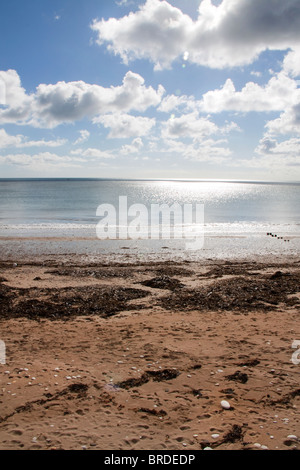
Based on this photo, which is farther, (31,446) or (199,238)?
(199,238)

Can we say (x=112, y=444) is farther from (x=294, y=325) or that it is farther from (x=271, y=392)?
(x=294, y=325)

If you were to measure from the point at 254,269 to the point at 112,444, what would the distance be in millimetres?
13745

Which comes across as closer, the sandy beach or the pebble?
the sandy beach

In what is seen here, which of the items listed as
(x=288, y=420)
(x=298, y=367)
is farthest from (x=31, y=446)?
(x=298, y=367)

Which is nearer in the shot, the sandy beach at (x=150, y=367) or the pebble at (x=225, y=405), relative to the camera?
the sandy beach at (x=150, y=367)

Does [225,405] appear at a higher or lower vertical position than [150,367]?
lower

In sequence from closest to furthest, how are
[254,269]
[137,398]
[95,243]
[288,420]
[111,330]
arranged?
[288,420] → [137,398] → [111,330] → [254,269] → [95,243]

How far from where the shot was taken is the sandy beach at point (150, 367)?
16.1 feet

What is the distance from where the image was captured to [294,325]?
9.11 metres

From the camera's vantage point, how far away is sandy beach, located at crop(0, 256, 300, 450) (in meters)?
4.91

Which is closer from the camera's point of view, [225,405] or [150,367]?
[225,405]

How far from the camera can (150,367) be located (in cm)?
680
